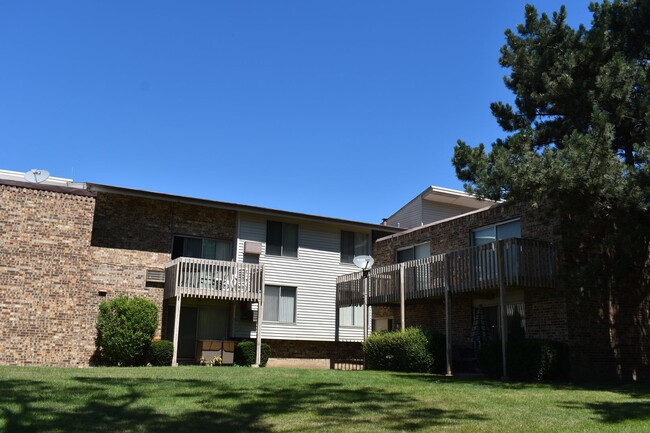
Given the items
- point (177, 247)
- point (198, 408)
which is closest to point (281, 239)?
point (177, 247)

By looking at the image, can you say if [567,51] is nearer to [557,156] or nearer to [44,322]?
[557,156]

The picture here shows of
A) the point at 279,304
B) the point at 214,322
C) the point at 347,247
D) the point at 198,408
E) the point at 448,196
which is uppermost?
the point at 448,196

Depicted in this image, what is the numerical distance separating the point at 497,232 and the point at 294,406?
12052 millimetres

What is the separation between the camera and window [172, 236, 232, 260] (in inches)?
906

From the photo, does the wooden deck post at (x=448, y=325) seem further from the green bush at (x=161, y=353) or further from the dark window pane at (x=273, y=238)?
the green bush at (x=161, y=353)

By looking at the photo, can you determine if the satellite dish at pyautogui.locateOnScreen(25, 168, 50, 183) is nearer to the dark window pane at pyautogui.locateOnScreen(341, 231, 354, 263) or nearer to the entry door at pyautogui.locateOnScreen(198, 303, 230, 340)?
the entry door at pyautogui.locateOnScreen(198, 303, 230, 340)

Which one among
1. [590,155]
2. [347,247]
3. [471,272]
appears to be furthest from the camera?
[347,247]

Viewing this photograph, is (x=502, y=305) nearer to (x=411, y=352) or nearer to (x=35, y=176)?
(x=411, y=352)

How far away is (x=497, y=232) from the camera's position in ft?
66.4

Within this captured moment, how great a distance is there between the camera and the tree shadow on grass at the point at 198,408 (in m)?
8.21

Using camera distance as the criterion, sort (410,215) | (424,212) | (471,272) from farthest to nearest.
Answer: (410,215)
(424,212)
(471,272)

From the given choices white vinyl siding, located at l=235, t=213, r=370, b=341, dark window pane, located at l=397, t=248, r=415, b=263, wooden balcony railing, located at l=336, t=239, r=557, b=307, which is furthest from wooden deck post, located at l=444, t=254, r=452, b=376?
white vinyl siding, located at l=235, t=213, r=370, b=341

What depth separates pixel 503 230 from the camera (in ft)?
65.7

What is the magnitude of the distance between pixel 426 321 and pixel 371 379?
30.5 feet
